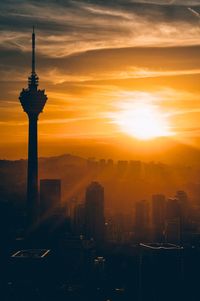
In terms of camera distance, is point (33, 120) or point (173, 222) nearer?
point (173, 222)

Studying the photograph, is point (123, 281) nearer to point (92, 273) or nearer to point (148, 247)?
point (92, 273)

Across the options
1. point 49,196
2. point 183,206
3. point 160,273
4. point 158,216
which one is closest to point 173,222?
point 158,216

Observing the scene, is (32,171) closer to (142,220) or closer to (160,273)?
(142,220)

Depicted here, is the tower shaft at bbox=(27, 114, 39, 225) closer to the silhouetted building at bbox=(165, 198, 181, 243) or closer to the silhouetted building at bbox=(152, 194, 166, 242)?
the silhouetted building at bbox=(152, 194, 166, 242)

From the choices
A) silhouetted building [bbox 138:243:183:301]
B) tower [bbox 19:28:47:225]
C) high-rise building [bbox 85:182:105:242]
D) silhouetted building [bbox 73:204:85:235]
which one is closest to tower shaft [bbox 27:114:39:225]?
tower [bbox 19:28:47:225]

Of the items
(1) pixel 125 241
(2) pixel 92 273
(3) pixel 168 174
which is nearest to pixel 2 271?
(2) pixel 92 273

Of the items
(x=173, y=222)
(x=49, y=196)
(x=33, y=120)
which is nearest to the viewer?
(x=173, y=222)
